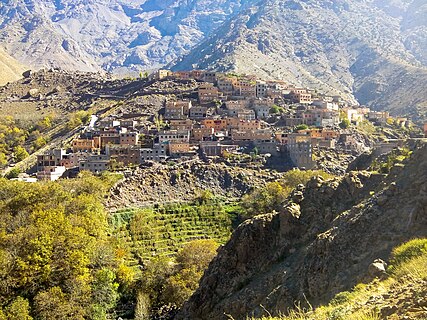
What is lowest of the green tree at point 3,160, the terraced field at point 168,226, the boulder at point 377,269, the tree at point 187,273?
the green tree at point 3,160

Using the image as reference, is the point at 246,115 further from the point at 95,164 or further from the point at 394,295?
the point at 394,295

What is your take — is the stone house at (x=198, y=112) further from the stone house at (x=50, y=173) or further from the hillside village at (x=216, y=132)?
the stone house at (x=50, y=173)

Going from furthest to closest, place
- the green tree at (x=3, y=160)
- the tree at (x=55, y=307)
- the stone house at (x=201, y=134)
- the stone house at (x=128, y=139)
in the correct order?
the green tree at (x=3, y=160) < the stone house at (x=201, y=134) < the stone house at (x=128, y=139) < the tree at (x=55, y=307)

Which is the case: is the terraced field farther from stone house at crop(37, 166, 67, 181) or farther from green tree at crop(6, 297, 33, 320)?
stone house at crop(37, 166, 67, 181)

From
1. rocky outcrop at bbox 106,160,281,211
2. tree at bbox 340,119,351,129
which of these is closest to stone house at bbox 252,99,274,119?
tree at bbox 340,119,351,129

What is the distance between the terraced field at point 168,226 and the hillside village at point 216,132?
1348 cm

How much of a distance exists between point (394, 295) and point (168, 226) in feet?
Answer: 116

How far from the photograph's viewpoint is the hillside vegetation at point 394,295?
317 inches

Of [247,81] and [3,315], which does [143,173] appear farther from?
[247,81]

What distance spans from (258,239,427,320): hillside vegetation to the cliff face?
1470 mm

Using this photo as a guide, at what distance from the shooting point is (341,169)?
58250mm

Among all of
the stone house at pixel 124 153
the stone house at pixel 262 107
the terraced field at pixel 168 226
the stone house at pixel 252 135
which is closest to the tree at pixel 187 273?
the terraced field at pixel 168 226

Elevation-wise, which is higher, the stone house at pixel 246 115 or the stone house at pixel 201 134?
the stone house at pixel 246 115

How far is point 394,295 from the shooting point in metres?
9.00
